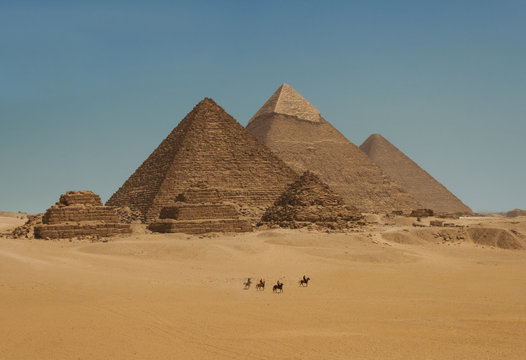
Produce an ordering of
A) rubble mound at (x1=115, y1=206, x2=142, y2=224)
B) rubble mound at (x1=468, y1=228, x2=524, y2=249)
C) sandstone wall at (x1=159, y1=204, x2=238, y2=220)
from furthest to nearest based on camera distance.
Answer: rubble mound at (x1=115, y1=206, x2=142, y2=224)
sandstone wall at (x1=159, y1=204, x2=238, y2=220)
rubble mound at (x1=468, y1=228, x2=524, y2=249)

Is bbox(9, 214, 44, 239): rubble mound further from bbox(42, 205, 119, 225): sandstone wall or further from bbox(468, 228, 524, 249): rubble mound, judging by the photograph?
bbox(468, 228, 524, 249): rubble mound

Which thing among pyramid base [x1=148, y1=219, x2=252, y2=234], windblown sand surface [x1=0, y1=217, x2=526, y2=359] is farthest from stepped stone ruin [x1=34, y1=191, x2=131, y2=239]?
windblown sand surface [x1=0, y1=217, x2=526, y2=359]

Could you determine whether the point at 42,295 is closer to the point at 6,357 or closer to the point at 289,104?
the point at 6,357

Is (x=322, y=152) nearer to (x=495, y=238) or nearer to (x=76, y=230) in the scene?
(x=495, y=238)

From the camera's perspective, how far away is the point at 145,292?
10914 mm

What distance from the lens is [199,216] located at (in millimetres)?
26062

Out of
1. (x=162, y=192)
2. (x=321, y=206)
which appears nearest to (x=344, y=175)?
(x=162, y=192)

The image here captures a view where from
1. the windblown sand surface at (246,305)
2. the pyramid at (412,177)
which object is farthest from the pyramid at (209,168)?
the pyramid at (412,177)

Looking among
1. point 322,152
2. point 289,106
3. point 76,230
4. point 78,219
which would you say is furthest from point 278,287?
point 289,106

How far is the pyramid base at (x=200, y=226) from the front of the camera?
82.2ft

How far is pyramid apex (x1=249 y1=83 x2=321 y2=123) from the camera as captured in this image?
7739 centimetres

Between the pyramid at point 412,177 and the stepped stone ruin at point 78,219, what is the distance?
240 ft

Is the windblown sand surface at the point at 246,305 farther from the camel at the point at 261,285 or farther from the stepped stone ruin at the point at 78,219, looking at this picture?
the stepped stone ruin at the point at 78,219

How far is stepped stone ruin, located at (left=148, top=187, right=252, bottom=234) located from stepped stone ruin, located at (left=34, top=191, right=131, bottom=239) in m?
2.29
